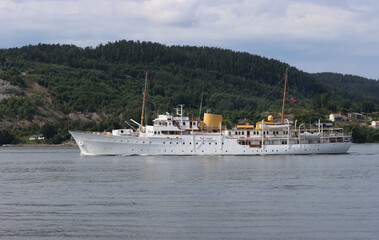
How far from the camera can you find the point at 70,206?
2806cm

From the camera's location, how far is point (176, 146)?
63156mm

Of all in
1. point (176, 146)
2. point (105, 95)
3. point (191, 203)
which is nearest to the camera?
point (191, 203)

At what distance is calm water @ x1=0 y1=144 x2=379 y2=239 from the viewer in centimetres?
2211

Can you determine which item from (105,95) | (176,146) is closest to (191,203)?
(176,146)

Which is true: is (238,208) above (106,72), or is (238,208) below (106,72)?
below

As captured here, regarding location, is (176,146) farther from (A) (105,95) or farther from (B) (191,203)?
(A) (105,95)

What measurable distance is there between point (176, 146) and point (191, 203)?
3485cm

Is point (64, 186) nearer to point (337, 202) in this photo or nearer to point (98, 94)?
point (337, 202)

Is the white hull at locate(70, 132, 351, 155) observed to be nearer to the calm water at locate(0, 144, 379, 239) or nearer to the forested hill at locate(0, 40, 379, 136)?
the calm water at locate(0, 144, 379, 239)

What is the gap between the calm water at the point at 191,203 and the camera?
22.1m

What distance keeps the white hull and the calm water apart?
50.5 feet

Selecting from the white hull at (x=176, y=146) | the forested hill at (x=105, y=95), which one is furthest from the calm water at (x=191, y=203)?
the forested hill at (x=105, y=95)

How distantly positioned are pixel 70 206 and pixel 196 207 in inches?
265

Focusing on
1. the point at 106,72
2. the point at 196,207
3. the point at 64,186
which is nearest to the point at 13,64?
the point at 106,72
